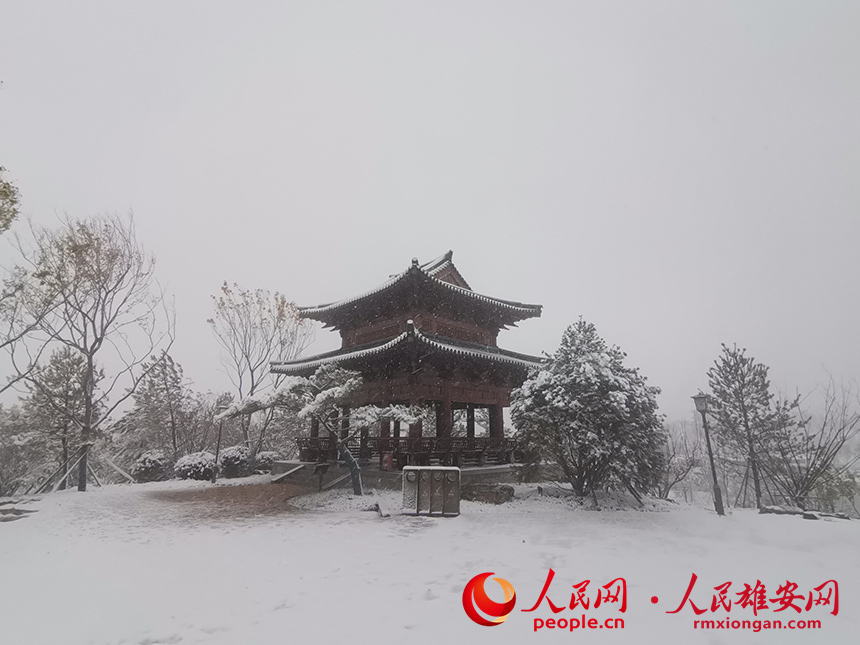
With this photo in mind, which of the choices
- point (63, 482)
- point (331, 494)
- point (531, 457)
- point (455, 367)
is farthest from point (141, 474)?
point (531, 457)

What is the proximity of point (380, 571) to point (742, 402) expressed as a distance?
2287 centimetres

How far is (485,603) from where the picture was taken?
4.62 meters

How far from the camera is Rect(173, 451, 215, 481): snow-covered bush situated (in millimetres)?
18641

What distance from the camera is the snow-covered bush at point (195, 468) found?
18641mm

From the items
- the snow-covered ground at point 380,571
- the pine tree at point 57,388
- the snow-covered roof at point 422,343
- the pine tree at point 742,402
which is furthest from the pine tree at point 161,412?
the pine tree at point 742,402

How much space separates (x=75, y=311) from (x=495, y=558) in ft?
54.8

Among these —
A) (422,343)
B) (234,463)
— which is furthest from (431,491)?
(234,463)

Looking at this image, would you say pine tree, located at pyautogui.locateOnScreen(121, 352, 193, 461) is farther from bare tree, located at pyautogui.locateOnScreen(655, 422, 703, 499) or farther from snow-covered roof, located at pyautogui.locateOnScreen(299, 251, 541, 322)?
bare tree, located at pyautogui.locateOnScreen(655, 422, 703, 499)

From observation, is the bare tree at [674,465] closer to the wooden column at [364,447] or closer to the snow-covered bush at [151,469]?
the wooden column at [364,447]

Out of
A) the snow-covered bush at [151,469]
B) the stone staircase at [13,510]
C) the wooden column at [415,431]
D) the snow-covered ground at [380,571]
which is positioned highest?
the wooden column at [415,431]

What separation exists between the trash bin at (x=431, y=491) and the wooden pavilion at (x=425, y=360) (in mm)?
3380

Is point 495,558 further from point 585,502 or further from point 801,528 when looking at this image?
point 801,528

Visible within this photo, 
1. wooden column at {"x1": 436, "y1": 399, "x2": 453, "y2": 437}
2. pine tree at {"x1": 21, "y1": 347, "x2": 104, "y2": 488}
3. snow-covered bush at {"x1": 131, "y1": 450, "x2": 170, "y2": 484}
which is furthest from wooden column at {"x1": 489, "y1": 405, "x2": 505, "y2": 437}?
pine tree at {"x1": 21, "y1": 347, "x2": 104, "y2": 488}

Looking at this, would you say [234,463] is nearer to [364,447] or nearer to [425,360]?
[364,447]
